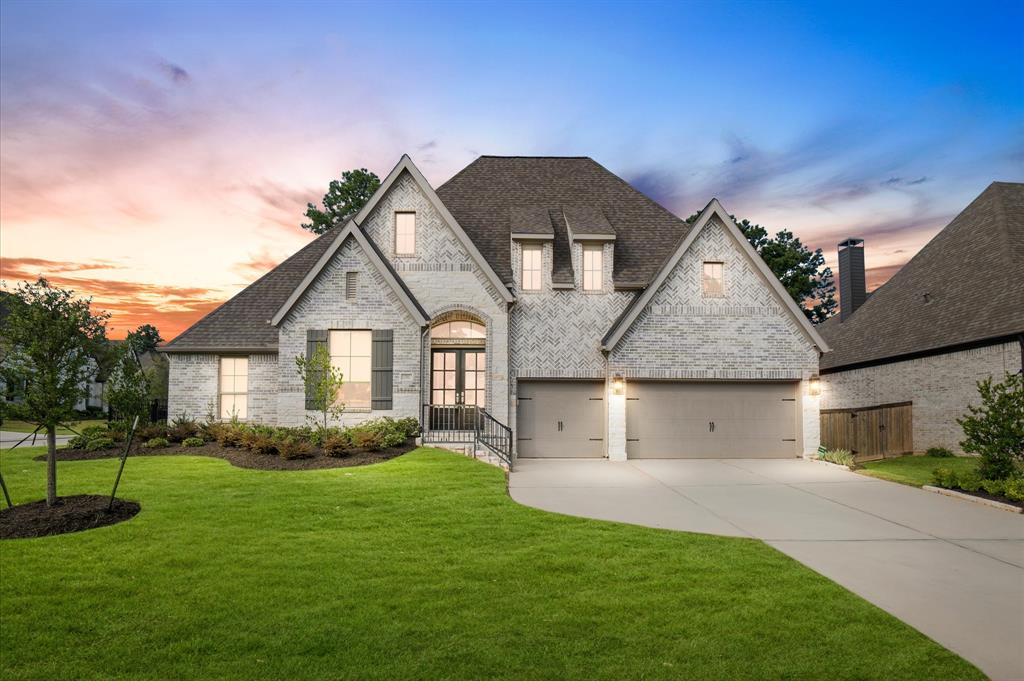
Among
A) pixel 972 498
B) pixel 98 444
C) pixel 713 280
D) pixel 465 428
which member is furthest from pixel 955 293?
pixel 98 444

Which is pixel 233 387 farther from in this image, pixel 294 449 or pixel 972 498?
pixel 972 498

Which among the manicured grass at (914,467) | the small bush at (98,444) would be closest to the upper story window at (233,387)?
the small bush at (98,444)

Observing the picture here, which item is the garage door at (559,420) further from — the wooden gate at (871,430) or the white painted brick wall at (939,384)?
the white painted brick wall at (939,384)

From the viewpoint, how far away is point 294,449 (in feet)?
46.7

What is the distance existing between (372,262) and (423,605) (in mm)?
12596

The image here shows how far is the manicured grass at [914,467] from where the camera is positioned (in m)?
14.5

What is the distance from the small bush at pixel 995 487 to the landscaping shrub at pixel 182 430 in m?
18.3

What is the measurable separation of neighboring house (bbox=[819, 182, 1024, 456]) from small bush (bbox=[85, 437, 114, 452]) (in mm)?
21037

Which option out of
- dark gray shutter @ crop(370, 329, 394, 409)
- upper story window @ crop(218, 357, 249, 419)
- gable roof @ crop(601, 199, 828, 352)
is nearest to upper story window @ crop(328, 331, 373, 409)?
dark gray shutter @ crop(370, 329, 394, 409)

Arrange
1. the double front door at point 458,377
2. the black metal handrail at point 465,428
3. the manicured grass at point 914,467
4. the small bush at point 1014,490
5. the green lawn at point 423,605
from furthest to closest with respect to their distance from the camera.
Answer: the double front door at point 458,377 → the black metal handrail at point 465,428 → the manicured grass at point 914,467 → the small bush at point 1014,490 → the green lawn at point 423,605

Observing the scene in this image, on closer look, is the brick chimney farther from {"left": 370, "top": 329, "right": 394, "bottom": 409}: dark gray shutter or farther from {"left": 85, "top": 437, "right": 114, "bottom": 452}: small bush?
{"left": 85, "top": 437, "right": 114, "bottom": 452}: small bush

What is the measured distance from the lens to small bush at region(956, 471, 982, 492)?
12477mm

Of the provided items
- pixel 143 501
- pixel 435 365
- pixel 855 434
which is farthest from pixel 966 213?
pixel 143 501

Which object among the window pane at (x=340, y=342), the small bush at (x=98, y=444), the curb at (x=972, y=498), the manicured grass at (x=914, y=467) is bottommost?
the manicured grass at (x=914, y=467)
